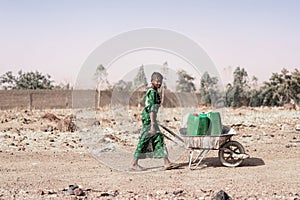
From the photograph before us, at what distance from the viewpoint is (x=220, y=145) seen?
8.12 metres

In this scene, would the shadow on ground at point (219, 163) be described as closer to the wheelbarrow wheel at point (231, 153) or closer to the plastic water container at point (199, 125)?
the wheelbarrow wheel at point (231, 153)

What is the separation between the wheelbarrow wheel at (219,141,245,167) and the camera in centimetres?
830

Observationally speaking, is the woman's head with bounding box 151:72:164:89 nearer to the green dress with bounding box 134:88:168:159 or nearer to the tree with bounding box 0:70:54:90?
the green dress with bounding box 134:88:168:159

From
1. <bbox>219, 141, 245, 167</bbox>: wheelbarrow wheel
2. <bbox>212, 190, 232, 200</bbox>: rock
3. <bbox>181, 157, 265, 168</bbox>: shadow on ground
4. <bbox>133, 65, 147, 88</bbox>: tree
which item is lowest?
<bbox>212, 190, 232, 200</bbox>: rock

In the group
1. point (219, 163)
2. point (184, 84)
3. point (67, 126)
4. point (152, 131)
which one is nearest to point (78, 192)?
point (152, 131)

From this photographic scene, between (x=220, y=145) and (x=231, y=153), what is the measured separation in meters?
0.38

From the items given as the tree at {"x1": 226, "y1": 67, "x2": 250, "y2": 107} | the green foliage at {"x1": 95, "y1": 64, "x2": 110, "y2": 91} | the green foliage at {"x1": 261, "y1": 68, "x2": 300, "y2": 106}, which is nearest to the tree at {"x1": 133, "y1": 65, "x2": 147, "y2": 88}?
the green foliage at {"x1": 95, "y1": 64, "x2": 110, "y2": 91}

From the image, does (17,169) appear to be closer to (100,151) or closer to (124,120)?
(100,151)

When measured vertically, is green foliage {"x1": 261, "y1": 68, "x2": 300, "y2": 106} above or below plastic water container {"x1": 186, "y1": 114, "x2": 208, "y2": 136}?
above

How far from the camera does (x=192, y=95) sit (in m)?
16.0

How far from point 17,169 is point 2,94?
23.4m

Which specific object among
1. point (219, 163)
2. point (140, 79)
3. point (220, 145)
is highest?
point (140, 79)

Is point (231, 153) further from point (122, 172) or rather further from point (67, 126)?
point (67, 126)

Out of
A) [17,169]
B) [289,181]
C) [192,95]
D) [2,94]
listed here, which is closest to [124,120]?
[192,95]
